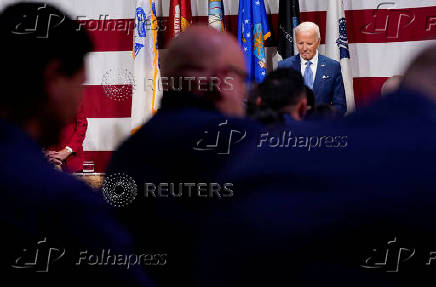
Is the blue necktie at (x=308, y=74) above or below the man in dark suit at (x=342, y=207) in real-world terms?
below

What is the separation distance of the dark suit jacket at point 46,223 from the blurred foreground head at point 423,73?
0.49 meters

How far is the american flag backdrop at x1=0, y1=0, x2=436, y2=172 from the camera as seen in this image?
4566 mm

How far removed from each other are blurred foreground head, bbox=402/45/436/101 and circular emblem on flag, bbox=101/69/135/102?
395 centimetres

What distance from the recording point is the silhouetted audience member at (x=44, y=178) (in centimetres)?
91

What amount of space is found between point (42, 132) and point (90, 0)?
3.94m

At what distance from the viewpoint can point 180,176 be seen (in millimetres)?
1169

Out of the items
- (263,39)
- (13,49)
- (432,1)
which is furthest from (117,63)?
(13,49)

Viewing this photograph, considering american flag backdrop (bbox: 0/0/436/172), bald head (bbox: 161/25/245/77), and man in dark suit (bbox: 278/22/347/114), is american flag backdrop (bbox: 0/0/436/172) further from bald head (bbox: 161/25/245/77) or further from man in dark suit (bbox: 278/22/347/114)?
bald head (bbox: 161/25/245/77)

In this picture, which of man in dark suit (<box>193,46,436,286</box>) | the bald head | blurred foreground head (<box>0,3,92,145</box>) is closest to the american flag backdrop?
the bald head

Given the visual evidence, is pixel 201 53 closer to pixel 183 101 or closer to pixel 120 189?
pixel 183 101

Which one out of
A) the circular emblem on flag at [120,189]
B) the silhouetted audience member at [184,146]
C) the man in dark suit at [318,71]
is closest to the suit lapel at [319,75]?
the man in dark suit at [318,71]

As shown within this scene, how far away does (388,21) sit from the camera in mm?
4586

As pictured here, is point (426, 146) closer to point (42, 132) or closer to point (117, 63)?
point (42, 132)

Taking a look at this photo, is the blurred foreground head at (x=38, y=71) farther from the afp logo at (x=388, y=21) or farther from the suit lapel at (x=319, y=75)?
the afp logo at (x=388, y=21)
